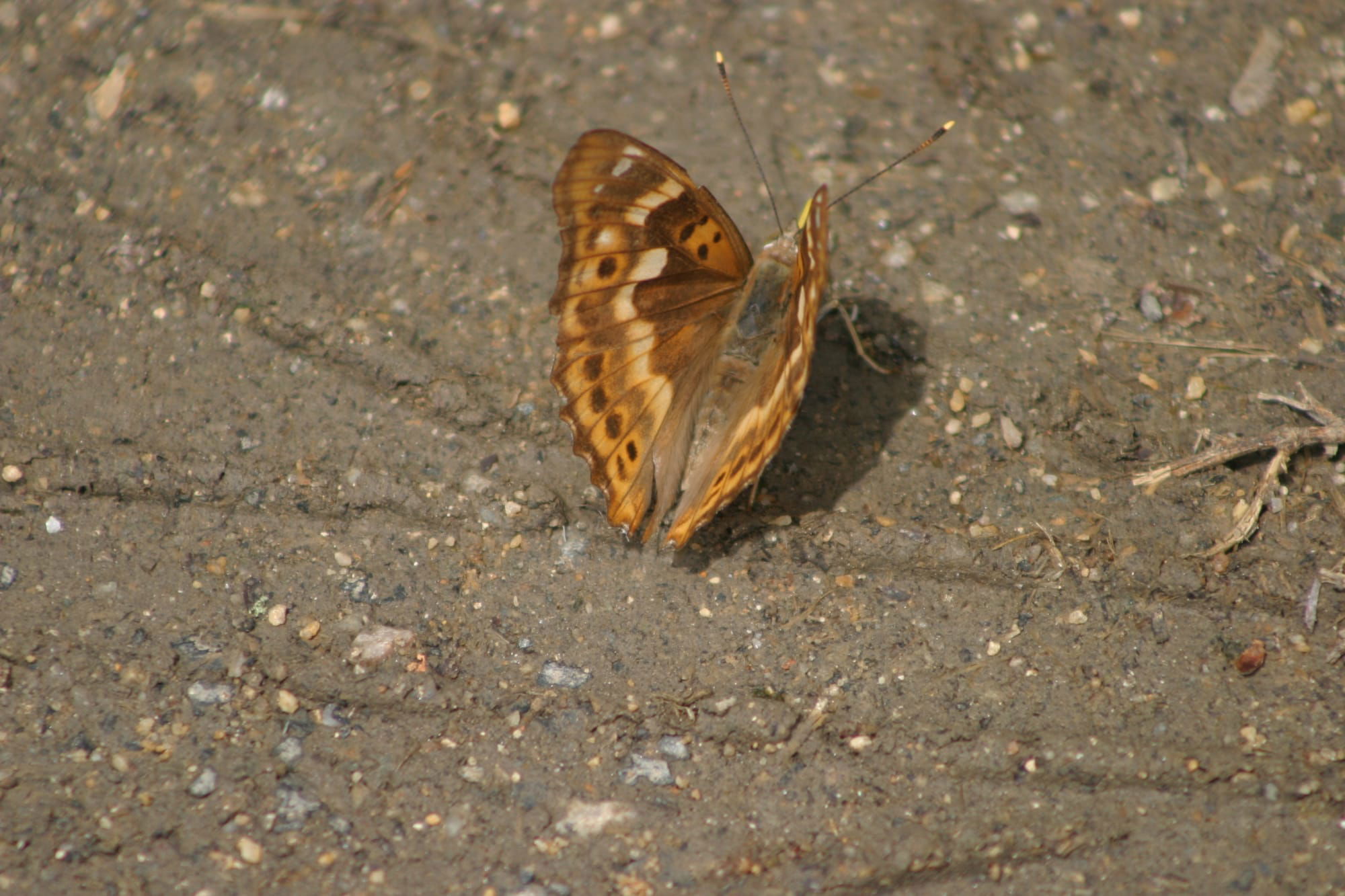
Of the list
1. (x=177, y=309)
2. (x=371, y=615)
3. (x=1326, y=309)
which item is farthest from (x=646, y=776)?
(x=1326, y=309)

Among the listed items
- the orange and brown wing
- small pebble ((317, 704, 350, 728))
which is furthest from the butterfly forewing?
small pebble ((317, 704, 350, 728))

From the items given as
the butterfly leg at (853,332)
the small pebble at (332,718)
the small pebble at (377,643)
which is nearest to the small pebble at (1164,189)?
the butterfly leg at (853,332)

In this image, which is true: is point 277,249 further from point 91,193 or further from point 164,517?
point 164,517

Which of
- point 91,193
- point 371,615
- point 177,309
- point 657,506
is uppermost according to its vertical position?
point 91,193

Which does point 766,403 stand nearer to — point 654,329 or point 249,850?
point 654,329

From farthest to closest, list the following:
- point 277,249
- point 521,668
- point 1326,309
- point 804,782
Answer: point 277,249
point 1326,309
point 521,668
point 804,782

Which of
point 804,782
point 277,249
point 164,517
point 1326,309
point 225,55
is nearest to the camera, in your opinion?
point 804,782
